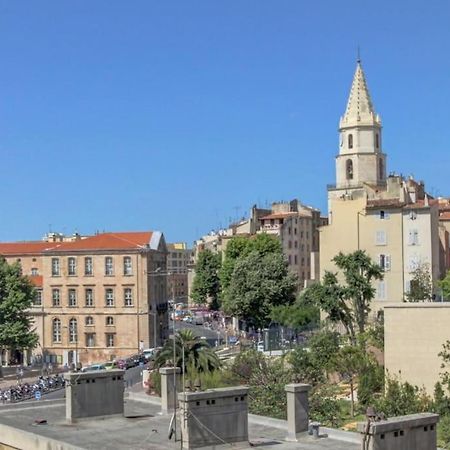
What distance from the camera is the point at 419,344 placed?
3772 cm

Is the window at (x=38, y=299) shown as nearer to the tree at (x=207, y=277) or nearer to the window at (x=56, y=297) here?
the window at (x=56, y=297)

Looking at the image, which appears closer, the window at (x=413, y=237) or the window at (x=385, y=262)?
the window at (x=413, y=237)

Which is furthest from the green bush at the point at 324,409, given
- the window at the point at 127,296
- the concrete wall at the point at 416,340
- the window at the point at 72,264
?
the window at the point at 72,264

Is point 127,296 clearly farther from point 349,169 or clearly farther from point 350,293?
point 349,169

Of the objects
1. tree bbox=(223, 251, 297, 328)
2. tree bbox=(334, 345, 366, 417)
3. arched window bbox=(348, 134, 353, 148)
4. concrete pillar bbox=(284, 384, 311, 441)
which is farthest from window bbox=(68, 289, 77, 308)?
concrete pillar bbox=(284, 384, 311, 441)

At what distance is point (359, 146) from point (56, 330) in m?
51.6

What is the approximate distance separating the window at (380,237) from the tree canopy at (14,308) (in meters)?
27.1

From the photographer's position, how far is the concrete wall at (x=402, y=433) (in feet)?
45.5

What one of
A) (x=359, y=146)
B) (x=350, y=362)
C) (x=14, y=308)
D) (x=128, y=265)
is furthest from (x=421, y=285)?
(x=359, y=146)

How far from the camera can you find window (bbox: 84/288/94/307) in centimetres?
7606

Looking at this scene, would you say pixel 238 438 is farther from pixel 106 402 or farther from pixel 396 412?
pixel 396 412

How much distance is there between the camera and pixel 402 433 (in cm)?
1430

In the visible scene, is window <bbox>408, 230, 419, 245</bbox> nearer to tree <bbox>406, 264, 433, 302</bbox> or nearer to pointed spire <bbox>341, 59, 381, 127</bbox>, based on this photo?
tree <bbox>406, 264, 433, 302</bbox>

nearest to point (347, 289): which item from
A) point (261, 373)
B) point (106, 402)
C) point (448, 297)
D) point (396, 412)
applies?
point (448, 297)
